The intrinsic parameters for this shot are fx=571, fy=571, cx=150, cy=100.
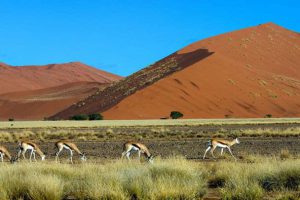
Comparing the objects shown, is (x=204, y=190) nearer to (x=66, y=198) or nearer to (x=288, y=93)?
(x=66, y=198)

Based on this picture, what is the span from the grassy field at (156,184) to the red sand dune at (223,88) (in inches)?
2912

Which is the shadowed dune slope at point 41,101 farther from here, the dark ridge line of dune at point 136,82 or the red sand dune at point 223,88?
the red sand dune at point 223,88

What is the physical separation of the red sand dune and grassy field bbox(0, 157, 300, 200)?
243ft

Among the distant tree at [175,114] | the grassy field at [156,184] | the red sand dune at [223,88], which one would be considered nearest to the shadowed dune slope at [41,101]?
the red sand dune at [223,88]

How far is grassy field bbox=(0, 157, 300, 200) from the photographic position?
1110cm

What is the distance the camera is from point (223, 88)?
98.5 metres

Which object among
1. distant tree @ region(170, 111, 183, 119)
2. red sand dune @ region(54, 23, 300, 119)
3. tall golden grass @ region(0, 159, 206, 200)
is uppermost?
red sand dune @ region(54, 23, 300, 119)

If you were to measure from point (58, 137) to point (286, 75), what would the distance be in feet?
263

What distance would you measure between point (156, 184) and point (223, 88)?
87.9 m

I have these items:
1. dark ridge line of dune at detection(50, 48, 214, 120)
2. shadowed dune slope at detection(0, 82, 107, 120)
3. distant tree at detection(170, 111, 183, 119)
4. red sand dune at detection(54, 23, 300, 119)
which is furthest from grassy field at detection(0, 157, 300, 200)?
shadowed dune slope at detection(0, 82, 107, 120)

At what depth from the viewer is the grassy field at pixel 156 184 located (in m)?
11.1

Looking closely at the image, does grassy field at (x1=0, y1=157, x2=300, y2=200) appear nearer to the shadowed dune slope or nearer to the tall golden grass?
the tall golden grass

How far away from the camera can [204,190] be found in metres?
12.0

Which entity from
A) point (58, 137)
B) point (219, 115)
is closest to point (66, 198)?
point (58, 137)
